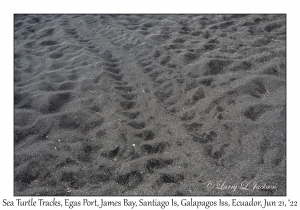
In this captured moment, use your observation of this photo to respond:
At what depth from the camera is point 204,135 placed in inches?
114

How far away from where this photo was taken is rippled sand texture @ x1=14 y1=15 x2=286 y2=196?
2529mm

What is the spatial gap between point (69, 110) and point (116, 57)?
4.60ft

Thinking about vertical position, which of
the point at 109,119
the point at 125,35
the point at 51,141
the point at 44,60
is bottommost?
the point at 51,141

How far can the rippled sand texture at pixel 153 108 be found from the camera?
253 cm

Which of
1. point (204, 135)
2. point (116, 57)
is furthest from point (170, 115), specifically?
point (116, 57)

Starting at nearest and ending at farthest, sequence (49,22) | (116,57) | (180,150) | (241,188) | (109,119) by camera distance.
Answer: (241,188) < (180,150) < (109,119) < (116,57) < (49,22)

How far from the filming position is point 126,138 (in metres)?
2.92

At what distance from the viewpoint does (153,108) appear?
10.9 ft

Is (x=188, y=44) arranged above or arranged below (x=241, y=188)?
above

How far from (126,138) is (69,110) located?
890mm

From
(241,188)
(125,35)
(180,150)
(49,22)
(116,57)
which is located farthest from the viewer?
(49,22)
